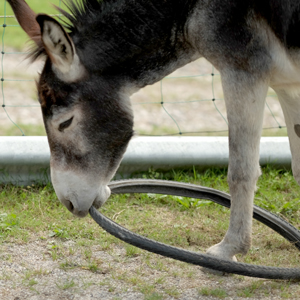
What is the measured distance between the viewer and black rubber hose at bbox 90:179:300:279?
286cm

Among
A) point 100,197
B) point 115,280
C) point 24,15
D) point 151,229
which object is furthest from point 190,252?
point 24,15

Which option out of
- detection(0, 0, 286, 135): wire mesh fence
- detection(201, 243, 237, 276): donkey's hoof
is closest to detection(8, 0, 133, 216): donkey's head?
detection(201, 243, 237, 276): donkey's hoof

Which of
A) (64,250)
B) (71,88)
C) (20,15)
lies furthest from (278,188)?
(20,15)

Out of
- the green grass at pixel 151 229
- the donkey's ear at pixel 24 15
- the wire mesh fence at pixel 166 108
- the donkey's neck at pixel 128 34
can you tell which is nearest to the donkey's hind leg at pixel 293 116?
the green grass at pixel 151 229

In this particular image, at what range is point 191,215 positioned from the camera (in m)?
4.04

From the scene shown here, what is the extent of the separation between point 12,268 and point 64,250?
370 mm

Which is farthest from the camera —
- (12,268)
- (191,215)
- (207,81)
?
(207,81)

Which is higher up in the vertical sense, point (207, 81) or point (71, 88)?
point (71, 88)

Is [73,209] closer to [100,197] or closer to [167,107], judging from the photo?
[100,197]

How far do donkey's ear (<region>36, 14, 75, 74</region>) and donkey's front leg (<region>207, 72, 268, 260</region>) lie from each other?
88 centimetres

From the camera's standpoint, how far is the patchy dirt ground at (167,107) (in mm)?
6645

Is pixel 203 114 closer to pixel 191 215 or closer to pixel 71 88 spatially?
pixel 191 215

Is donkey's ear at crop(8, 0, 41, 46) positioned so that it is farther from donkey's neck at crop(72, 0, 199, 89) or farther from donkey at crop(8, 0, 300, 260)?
donkey's neck at crop(72, 0, 199, 89)

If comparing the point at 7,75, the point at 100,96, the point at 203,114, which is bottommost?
the point at 203,114
